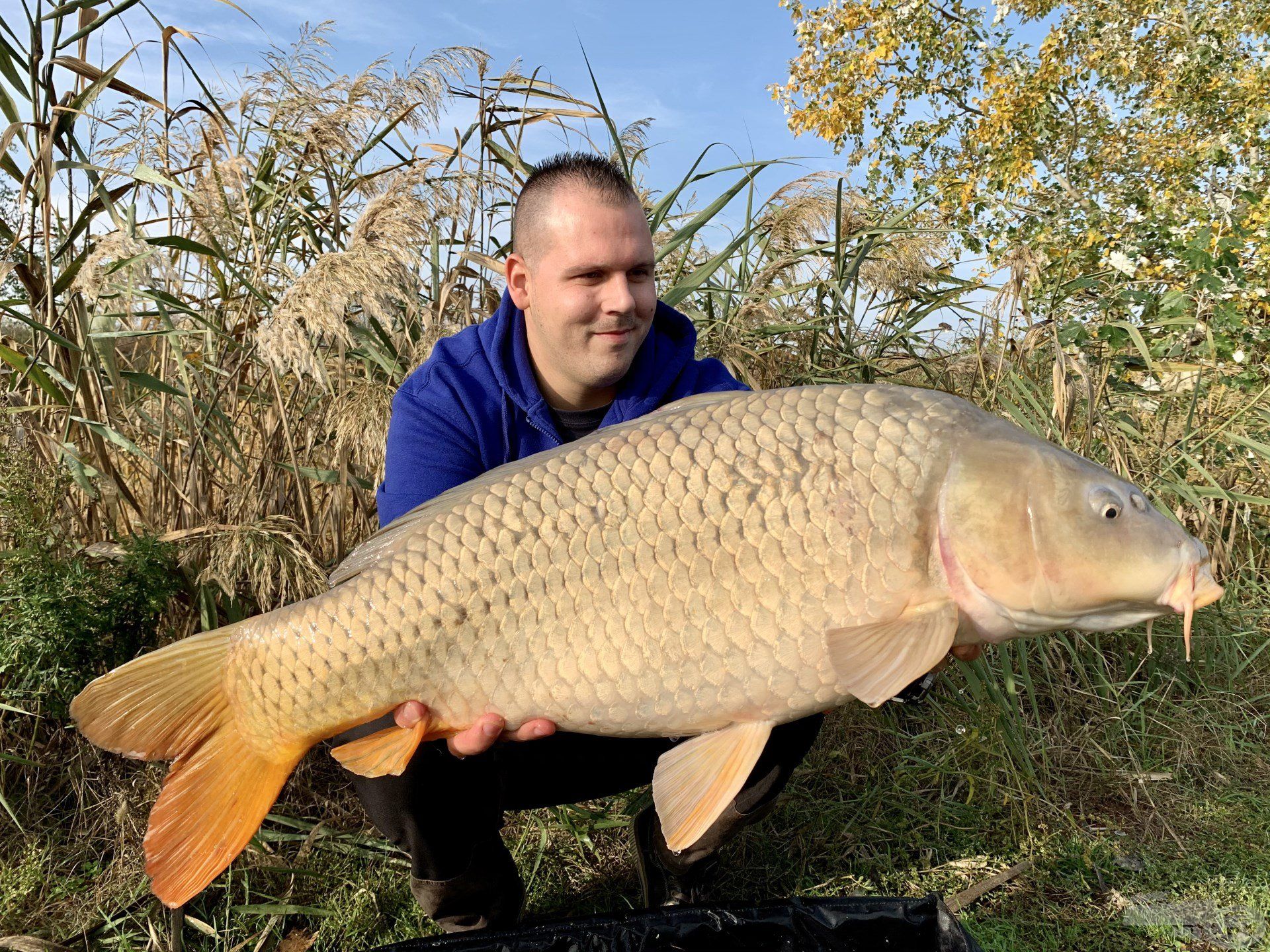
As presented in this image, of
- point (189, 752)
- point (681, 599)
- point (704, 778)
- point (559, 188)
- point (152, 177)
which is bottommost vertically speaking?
point (704, 778)

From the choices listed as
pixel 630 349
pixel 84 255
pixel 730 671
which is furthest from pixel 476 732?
pixel 84 255

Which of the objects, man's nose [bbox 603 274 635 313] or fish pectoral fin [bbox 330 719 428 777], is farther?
man's nose [bbox 603 274 635 313]

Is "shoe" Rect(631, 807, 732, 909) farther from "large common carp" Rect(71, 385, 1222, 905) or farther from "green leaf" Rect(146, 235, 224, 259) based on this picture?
"green leaf" Rect(146, 235, 224, 259)

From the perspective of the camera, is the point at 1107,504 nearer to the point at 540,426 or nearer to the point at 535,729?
the point at 535,729

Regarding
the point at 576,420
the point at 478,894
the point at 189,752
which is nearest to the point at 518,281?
the point at 576,420

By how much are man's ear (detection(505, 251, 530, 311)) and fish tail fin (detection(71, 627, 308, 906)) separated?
0.89 meters

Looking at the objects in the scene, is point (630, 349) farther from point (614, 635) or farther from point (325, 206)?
point (325, 206)

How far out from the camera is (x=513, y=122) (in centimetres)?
263

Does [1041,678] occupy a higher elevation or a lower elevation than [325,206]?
lower

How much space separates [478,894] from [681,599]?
79 cm

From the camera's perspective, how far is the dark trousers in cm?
158

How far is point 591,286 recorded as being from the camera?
178 centimetres

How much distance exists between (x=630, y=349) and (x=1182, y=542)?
3.25 feet

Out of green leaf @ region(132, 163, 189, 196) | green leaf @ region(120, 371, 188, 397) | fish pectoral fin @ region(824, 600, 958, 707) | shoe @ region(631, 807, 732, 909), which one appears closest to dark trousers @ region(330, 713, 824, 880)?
shoe @ region(631, 807, 732, 909)
